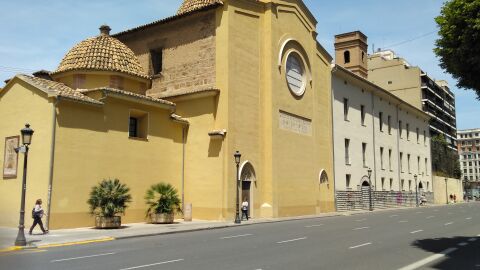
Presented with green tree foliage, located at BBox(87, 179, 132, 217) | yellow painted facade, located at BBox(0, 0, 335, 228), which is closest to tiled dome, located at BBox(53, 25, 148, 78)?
yellow painted facade, located at BBox(0, 0, 335, 228)

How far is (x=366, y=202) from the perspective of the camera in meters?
44.9

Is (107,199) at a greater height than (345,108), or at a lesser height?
lesser

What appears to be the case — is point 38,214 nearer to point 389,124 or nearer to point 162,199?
point 162,199

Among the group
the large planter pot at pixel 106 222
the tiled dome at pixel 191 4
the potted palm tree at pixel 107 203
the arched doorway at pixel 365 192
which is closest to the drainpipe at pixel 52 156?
the potted palm tree at pixel 107 203

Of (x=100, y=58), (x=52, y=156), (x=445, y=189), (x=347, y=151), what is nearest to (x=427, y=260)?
(x=52, y=156)

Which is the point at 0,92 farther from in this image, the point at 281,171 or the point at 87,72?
the point at 281,171

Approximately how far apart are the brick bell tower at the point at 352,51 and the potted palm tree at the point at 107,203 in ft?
132

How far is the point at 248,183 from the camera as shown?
28.1 m

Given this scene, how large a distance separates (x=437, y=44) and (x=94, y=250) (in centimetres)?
1167

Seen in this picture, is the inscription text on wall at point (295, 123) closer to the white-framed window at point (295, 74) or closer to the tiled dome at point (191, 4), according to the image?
the white-framed window at point (295, 74)

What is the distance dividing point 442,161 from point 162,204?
66.8 metres

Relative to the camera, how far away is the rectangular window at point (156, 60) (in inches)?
1241

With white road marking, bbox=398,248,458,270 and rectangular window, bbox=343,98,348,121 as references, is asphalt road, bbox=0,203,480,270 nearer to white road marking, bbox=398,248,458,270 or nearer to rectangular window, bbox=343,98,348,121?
white road marking, bbox=398,248,458,270

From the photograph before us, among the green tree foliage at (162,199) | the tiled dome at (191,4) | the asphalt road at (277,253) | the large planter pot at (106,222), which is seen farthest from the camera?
the tiled dome at (191,4)
